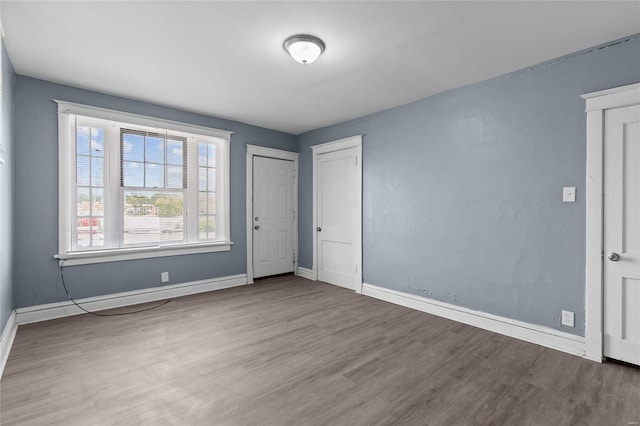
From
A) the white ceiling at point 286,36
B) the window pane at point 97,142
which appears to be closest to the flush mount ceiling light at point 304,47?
the white ceiling at point 286,36

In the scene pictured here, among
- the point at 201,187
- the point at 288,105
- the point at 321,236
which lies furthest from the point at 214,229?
the point at 288,105

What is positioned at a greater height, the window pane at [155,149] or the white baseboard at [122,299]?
the window pane at [155,149]

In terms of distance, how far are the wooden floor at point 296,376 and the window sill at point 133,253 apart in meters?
0.66

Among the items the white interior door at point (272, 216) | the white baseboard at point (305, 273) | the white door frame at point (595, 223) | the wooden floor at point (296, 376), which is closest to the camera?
the wooden floor at point (296, 376)

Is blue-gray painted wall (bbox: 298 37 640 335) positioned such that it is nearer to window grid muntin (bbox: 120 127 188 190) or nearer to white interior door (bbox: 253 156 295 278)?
white interior door (bbox: 253 156 295 278)

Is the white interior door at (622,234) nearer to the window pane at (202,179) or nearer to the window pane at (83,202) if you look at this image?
the window pane at (202,179)

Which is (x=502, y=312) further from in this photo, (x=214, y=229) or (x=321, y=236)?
(x=214, y=229)

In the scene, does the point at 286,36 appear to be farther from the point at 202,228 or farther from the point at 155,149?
the point at 202,228

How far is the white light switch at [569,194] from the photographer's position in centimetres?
266

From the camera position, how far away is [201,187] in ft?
15.0

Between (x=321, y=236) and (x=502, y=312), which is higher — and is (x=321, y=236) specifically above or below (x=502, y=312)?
above

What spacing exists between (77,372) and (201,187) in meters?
2.77

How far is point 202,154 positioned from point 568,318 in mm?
4759

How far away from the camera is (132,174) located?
3.93m
